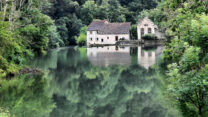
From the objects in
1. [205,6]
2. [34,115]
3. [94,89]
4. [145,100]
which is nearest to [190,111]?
[145,100]

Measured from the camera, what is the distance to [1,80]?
67.3 ft

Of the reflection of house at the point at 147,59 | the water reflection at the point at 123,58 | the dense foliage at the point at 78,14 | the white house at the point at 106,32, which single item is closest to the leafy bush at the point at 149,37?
the white house at the point at 106,32

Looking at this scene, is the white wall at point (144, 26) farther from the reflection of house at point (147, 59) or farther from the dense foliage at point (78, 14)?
the reflection of house at point (147, 59)

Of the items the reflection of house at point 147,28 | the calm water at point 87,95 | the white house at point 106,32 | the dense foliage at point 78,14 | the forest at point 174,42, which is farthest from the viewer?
the dense foliage at point 78,14

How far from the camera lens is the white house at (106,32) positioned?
64125 millimetres

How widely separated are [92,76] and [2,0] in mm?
9955

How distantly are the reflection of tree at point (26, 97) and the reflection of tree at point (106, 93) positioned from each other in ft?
1.98

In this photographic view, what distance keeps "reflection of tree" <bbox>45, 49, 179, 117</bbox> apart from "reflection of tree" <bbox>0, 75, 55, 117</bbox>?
603 mm

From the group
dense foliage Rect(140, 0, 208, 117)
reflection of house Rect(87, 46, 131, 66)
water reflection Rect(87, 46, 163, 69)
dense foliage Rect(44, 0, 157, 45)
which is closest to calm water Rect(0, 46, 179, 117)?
dense foliage Rect(140, 0, 208, 117)

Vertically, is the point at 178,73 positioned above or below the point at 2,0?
below

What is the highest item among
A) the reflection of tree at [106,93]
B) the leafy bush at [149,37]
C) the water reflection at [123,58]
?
the reflection of tree at [106,93]

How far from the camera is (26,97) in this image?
54.0 ft

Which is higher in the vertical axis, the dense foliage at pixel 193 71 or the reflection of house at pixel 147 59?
the dense foliage at pixel 193 71

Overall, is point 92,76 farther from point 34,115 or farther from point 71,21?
point 71,21
